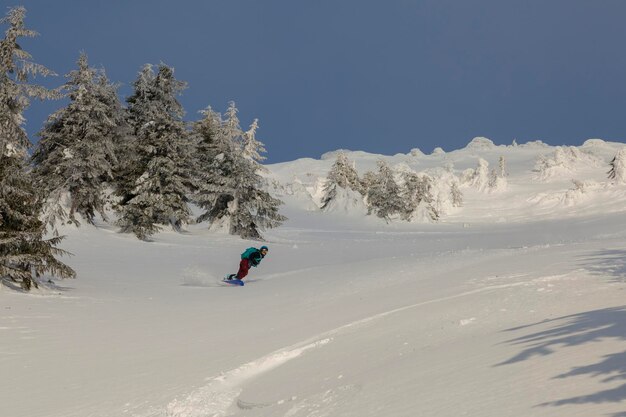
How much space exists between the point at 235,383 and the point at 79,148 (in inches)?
1114

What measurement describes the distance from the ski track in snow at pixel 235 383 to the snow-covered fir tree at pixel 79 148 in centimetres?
2476

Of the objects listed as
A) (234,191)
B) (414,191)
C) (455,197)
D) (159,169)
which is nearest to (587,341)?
(159,169)

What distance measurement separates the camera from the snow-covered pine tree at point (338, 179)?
7256 centimetres

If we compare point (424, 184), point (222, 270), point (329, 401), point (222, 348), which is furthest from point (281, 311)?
point (424, 184)

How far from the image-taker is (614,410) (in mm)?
3420

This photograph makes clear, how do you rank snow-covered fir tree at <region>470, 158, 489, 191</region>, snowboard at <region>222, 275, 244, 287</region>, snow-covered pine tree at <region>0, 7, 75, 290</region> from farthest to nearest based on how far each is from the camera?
snow-covered fir tree at <region>470, 158, 489, 191</region>
snowboard at <region>222, 275, 244, 287</region>
snow-covered pine tree at <region>0, 7, 75, 290</region>

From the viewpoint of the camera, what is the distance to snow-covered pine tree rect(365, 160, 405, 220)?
244 ft

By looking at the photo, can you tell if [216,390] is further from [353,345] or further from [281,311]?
[281,311]

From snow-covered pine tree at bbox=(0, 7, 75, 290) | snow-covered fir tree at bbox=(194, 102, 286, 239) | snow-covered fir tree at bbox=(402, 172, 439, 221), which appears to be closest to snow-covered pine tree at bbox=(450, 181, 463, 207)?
snow-covered fir tree at bbox=(402, 172, 439, 221)

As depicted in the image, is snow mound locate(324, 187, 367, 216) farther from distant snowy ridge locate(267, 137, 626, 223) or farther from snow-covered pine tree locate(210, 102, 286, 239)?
snow-covered pine tree locate(210, 102, 286, 239)

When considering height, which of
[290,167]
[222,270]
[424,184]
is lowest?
[222,270]

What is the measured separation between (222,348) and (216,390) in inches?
85.5

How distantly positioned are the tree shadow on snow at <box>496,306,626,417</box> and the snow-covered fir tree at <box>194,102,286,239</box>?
33.0m

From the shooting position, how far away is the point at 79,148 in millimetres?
31656
